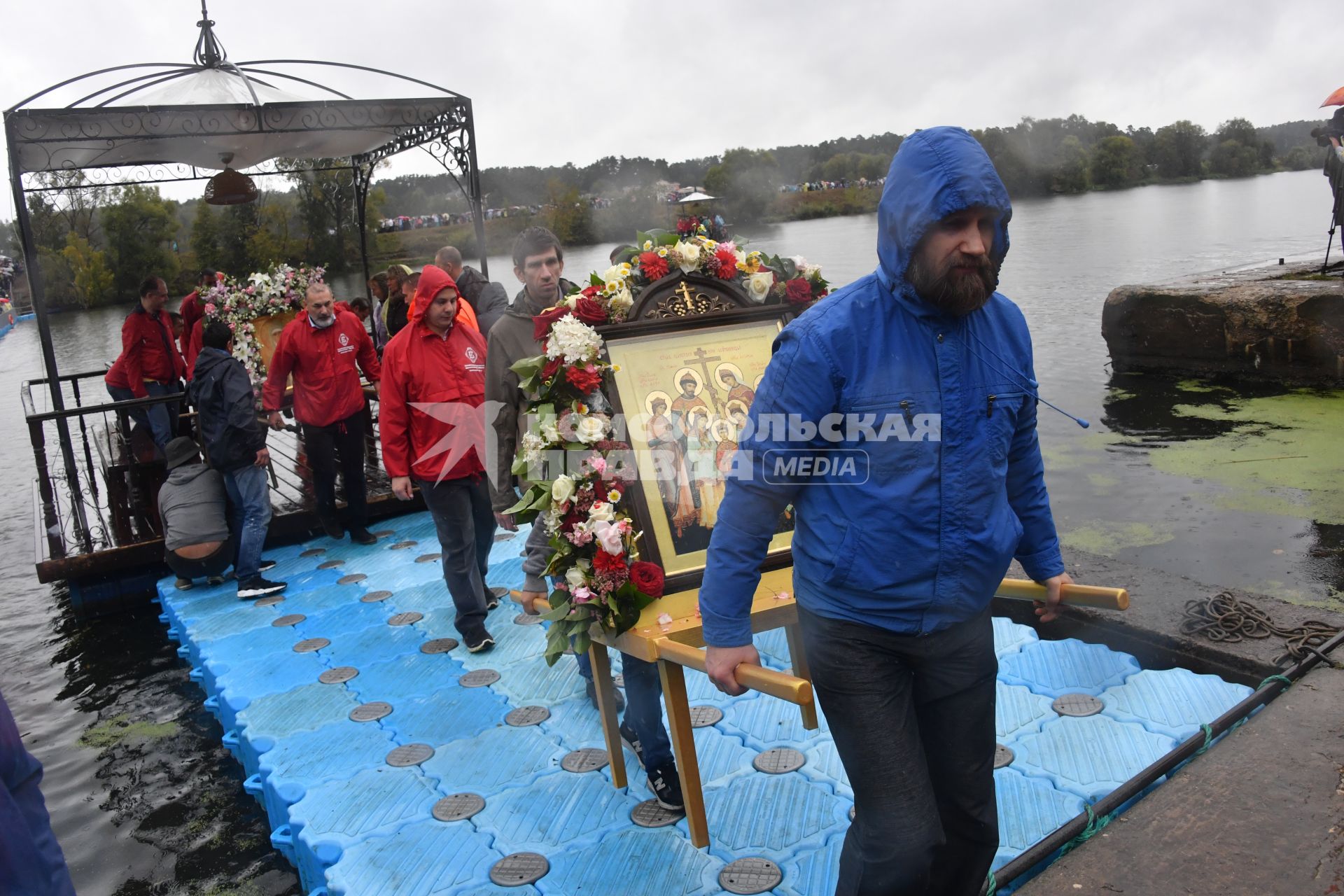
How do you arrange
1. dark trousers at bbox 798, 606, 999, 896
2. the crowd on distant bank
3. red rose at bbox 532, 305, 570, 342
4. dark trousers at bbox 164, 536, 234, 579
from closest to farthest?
dark trousers at bbox 798, 606, 999, 896 < red rose at bbox 532, 305, 570, 342 < dark trousers at bbox 164, 536, 234, 579 < the crowd on distant bank

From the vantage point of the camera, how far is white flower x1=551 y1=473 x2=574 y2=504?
11.0ft

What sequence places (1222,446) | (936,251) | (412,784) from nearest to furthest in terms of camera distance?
(936,251), (412,784), (1222,446)

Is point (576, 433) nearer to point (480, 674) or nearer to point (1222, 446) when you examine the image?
point (480, 674)

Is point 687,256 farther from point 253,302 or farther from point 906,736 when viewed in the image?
point 253,302

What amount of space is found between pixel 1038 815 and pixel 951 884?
102 cm

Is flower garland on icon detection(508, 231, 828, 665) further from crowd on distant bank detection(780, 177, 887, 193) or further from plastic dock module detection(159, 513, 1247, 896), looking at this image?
crowd on distant bank detection(780, 177, 887, 193)

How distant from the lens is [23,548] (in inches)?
367

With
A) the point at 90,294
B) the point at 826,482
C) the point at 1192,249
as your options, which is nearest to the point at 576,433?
the point at 826,482

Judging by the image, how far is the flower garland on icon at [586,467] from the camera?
3293 millimetres

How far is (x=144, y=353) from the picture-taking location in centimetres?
1002

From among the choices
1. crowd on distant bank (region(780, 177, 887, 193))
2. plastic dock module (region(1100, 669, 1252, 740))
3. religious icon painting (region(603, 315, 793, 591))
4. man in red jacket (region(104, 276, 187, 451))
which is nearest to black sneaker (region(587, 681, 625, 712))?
religious icon painting (region(603, 315, 793, 591))

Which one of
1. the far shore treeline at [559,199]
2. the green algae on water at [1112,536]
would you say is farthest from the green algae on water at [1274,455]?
the far shore treeline at [559,199]

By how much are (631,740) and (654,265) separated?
181cm

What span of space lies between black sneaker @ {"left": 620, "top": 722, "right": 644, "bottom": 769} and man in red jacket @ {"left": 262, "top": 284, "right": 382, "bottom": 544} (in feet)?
13.0
